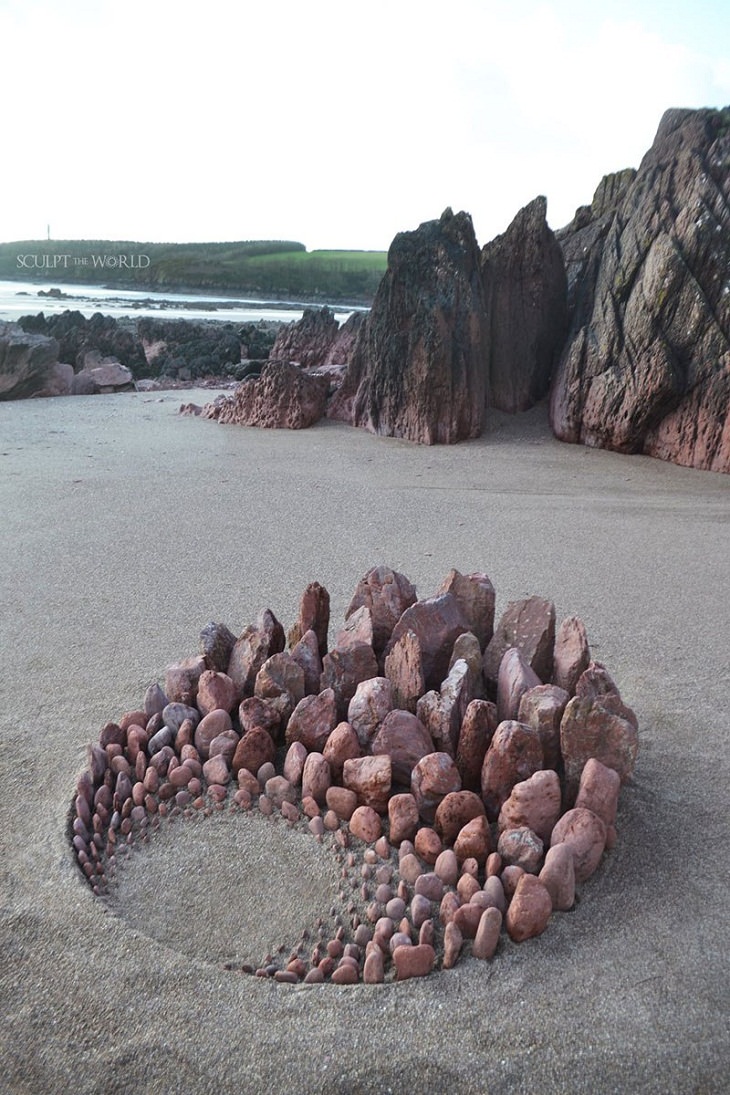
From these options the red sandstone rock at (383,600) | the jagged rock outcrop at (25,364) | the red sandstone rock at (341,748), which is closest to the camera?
the red sandstone rock at (341,748)

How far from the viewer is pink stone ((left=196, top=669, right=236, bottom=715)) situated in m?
2.16

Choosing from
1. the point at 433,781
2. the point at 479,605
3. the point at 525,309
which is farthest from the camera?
the point at 525,309

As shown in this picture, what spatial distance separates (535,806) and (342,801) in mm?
398

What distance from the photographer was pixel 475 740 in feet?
6.23

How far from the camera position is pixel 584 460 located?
585 centimetres

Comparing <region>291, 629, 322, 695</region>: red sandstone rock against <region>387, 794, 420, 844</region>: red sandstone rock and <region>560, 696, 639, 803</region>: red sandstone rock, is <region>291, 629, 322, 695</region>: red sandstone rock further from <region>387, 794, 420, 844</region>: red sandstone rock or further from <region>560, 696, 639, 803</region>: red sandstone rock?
<region>560, 696, 639, 803</region>: red sandstone rock

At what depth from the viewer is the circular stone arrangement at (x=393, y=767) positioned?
1591 mm

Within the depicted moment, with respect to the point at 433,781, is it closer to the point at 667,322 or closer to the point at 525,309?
the point at 667,322

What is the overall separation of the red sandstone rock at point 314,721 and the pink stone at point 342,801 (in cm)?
16

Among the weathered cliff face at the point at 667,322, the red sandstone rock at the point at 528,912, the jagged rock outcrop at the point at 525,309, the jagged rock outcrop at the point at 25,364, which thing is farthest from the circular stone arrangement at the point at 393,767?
the jagged rock outcrop at the point at 25,364

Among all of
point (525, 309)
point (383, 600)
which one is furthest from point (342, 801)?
point (525, 309)

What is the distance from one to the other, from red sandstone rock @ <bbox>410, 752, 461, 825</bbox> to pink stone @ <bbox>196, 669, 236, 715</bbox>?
1.74ft

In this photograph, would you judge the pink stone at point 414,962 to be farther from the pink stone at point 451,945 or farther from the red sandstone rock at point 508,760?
the red sandstone rock at point 508,760

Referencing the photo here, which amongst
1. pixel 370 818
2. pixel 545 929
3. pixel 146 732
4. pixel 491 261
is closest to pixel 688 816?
pixel 545 929
